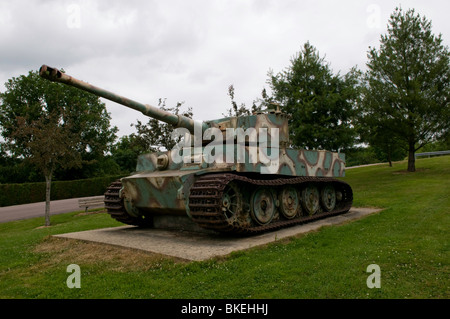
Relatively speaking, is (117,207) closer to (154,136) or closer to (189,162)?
(189,162)

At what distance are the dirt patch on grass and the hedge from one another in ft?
69.7

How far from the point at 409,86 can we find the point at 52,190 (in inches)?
1007

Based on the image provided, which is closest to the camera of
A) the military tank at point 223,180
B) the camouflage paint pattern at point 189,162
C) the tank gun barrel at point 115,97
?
the tank gun barrel at point 115,97

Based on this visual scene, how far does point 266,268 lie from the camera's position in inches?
229

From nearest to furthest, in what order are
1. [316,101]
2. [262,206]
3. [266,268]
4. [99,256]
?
[266,268] < [99,256] < [262,206] < [316,101]

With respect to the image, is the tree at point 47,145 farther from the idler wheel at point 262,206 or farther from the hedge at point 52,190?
the hedge at point 52,190

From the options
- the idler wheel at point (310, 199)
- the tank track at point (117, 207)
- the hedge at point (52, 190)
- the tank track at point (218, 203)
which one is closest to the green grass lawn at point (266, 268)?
the tank track at point (218, 203)

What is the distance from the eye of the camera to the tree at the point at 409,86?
2223 centimetres

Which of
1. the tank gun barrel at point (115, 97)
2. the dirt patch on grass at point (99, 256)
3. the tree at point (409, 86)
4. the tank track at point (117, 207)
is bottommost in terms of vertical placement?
the dirt patch on grass at point (99, 256)

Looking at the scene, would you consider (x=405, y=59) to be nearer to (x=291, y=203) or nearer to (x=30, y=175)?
(x=291, y=203)

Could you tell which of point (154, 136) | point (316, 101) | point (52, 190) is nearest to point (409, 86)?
point (316, 101)

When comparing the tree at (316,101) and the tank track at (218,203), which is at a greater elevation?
the tree at (316,101)

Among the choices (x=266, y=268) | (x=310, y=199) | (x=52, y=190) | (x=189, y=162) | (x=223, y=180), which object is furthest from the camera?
(x=52, y=190)

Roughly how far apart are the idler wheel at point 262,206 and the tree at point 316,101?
11.4 metres
